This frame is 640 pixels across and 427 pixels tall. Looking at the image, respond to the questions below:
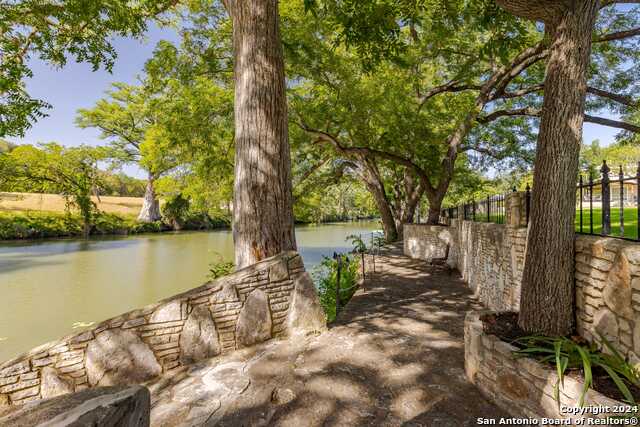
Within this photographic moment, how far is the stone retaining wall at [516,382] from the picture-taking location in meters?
2.19

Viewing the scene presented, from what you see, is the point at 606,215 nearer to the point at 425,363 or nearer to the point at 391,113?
the point at 425,363

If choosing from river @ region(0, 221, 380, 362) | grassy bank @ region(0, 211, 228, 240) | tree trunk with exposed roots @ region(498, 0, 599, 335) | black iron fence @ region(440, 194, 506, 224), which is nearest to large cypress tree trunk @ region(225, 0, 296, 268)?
tree trunk with exposed roots @ region(498, 0, 599, 335)

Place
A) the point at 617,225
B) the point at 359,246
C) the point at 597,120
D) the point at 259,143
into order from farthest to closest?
the point at 359,246 → the point at 597,120 → the point at 617,225 → the point at 259,143

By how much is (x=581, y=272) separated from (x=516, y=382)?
1.30 metres

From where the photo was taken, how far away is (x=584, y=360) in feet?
7.30

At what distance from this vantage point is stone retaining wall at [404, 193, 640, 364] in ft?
7.82

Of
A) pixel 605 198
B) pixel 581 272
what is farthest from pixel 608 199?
pixel 581 272

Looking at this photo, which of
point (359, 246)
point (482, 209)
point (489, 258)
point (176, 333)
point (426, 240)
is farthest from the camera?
point (359, 246)

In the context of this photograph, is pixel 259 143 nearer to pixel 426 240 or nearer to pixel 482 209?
pixel 482 209

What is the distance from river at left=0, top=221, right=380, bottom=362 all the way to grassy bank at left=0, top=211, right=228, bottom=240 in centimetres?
Answer: 504

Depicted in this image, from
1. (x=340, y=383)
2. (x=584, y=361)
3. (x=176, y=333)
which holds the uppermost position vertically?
(x=584, y=361)

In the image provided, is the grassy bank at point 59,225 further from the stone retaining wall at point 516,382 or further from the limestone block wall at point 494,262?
the stone retaining wall at point 516,382

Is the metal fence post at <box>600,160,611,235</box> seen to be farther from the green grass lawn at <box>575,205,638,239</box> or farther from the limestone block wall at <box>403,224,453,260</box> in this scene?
the limestone block wall at <box>403,224,453,260</box>

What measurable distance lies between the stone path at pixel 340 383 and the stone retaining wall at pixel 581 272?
1.13 m
